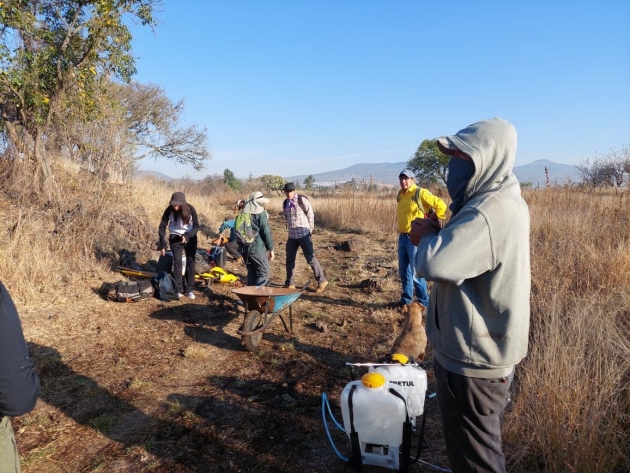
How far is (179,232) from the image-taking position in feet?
21.5

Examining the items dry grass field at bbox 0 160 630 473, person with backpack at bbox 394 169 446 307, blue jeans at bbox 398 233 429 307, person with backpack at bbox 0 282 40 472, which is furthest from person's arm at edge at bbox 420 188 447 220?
person with backpack at bbox 0 282 40 472

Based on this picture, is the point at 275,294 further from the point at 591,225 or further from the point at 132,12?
the point at 132,12

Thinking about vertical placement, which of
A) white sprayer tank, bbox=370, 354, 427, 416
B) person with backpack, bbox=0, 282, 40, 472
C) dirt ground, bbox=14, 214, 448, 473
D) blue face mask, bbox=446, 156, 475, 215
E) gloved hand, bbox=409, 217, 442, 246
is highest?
blue face mask, bbox=446, 156, 475, 215

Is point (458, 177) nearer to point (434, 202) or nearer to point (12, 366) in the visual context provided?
point (12, 366)

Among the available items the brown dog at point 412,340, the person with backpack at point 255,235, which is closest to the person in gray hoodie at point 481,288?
the brown dog at point 412,340

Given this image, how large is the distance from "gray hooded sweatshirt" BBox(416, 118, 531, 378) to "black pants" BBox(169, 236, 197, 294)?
5.50 meters

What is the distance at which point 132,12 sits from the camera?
923 centimetres

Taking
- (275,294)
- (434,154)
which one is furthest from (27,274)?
(434,154)

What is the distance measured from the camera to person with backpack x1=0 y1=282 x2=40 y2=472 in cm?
148

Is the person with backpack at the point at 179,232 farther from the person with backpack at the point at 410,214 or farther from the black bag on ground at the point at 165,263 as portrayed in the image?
the person with backpack at the point at 410,214

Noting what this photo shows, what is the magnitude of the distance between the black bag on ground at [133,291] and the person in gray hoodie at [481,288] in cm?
578

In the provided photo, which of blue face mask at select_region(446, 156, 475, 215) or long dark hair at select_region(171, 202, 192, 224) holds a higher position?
blue face mask at select_region(446, 156, 475, 215)

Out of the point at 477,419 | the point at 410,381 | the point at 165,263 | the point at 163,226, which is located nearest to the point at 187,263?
the point at 165,263

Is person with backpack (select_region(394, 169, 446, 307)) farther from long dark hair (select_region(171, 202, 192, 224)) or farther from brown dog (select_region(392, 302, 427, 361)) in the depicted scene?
long dark hair (select_region(171, 202, 192, 224))
